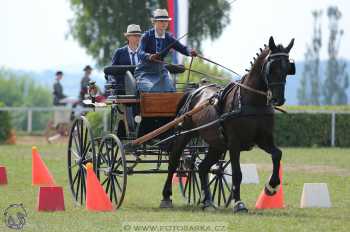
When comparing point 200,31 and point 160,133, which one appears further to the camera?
point 200,31

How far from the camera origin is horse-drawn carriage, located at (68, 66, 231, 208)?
574 inches

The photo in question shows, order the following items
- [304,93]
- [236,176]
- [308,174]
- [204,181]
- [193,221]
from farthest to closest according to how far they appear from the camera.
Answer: [304,93], [308,174], [204,181], [236,176], [193,221]

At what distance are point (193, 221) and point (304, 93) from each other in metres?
59.4

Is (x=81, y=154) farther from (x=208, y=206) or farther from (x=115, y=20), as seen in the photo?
(x=115, y=20)

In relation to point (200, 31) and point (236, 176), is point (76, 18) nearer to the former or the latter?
point (200, 31)

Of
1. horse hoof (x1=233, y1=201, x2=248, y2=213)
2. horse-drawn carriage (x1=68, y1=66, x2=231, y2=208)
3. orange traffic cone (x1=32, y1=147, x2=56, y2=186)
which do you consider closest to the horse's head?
horse hoof (x1=233, y1=201, x2=248, y2=213)

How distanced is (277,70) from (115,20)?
40562mm

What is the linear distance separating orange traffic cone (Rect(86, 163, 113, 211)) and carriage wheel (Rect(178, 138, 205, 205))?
1414mm

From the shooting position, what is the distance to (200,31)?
52.4 metres

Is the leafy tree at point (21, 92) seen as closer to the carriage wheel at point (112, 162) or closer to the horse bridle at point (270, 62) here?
the carriage wheel at point (112, 162)

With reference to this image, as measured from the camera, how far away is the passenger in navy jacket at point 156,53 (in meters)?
14.7

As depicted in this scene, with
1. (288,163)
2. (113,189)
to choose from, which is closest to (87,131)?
(113,189)

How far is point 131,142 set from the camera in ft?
48.1

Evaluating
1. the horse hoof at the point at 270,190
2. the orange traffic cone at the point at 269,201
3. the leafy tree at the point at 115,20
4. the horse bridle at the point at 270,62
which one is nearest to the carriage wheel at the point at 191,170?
the orange traffic cone at the point at 269,201
